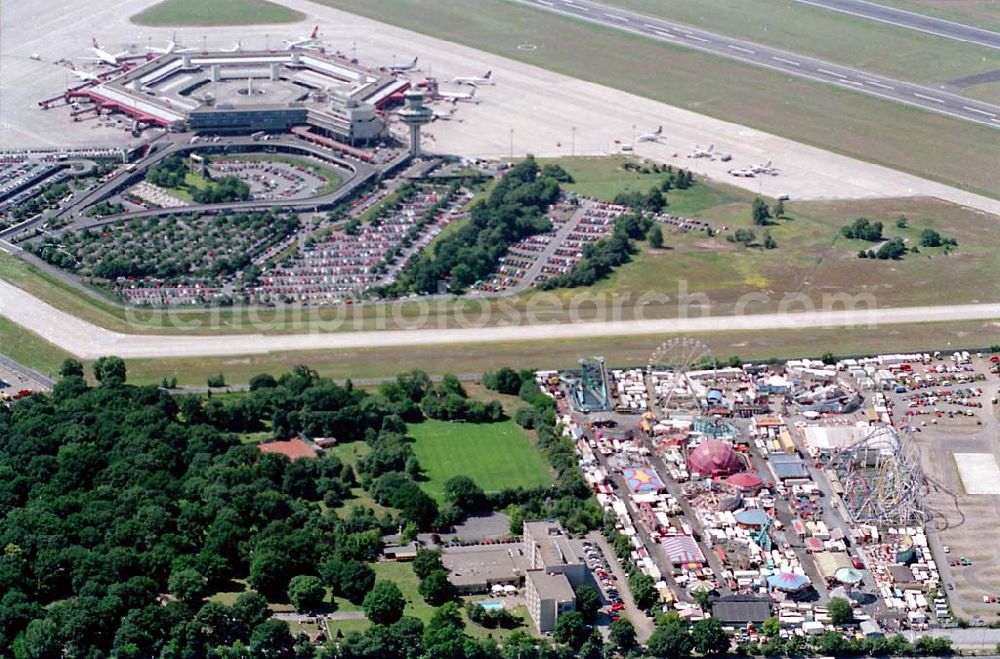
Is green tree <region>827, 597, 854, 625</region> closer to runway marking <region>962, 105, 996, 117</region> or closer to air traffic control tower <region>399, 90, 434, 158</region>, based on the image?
air traffic control tower <region>399, 90, 434, 158</region>

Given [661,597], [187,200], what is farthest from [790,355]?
[187,200]

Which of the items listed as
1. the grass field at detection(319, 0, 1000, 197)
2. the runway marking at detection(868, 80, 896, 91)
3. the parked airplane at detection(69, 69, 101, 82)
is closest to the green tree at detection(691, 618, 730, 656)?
the grass field at detection(319, 0, 1000, 197)

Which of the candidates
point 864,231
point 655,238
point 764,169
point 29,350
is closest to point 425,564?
point 29,350

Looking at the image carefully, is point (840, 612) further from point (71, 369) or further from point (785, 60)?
point (785, 60)

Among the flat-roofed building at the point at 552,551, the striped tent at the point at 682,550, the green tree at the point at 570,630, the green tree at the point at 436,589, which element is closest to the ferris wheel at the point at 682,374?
the striped tent at the point at 682,550

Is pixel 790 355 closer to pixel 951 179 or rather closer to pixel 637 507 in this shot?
pixel 637 507
